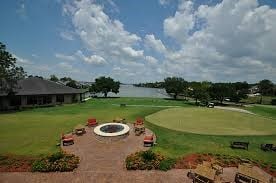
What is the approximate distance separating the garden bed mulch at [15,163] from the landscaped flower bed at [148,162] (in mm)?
6208

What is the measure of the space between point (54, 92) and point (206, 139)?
38.5m

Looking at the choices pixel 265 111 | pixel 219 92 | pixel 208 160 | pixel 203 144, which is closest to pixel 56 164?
pixel 208 160

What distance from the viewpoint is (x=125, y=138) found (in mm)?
19203

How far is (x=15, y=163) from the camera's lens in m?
13.6

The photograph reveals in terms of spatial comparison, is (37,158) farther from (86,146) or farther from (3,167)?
(86,146)

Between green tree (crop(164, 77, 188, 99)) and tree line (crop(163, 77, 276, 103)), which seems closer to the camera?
tree line (crop(163, 77, 276, 103))

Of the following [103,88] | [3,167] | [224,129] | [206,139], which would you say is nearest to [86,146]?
[3,167]

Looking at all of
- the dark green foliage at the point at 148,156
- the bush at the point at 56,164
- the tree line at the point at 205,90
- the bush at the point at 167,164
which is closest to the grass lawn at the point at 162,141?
the bush at the point at 167,164

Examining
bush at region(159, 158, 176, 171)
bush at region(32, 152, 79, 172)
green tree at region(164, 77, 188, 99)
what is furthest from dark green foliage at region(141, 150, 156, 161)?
green tree at region(164, 77, 188, 99)

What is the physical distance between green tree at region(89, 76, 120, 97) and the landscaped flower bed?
6593 centimetres

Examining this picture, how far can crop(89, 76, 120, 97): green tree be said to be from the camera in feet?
257

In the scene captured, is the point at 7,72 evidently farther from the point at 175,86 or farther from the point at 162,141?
the point at 175,86

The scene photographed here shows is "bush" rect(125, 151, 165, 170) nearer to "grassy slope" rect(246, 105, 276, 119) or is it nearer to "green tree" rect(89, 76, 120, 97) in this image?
"grassy slope" rect(246, 105, 276, 119)

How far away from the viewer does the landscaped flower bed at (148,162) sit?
42.3ft
